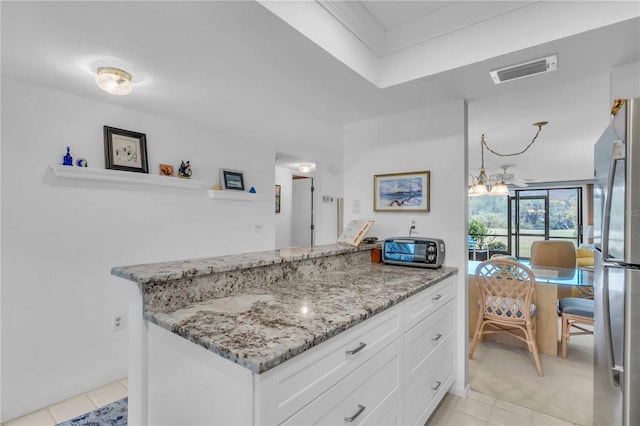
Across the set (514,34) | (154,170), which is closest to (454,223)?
(514,34)

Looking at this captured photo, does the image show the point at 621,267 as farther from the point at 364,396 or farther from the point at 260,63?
the point at 260,63

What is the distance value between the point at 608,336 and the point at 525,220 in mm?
8553

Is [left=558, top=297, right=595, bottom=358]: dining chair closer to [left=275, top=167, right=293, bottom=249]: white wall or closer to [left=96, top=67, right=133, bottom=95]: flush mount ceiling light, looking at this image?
[left=96, top=67, right=133, bottom=95]: flush mount ceiling light

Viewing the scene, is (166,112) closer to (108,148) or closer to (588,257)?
(108,148)

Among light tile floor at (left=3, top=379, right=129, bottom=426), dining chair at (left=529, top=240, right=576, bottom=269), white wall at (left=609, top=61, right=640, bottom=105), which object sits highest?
white wall at (left=609, top=61, right=640, bottom=105)

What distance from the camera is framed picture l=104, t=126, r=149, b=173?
2.45 m

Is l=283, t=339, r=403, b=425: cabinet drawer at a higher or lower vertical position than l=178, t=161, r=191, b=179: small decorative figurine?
lower

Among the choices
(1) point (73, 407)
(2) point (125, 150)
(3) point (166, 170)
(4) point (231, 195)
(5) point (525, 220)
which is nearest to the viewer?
(1) point (73, 407)

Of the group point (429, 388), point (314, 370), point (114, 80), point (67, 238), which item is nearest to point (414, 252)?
point (429, 388)

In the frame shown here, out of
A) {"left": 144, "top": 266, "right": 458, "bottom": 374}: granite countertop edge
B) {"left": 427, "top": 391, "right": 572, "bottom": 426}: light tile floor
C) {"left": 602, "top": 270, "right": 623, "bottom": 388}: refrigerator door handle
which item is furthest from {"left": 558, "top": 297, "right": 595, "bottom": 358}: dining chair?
{"left": 144, "top": 266, "right": 458, "bottom": 374}: granite countertop edge

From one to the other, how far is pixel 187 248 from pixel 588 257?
6294mm

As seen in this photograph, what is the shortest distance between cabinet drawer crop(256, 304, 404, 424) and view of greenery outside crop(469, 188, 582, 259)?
8.15 meters

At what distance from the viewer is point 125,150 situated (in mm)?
2555

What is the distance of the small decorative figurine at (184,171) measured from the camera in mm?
2900
